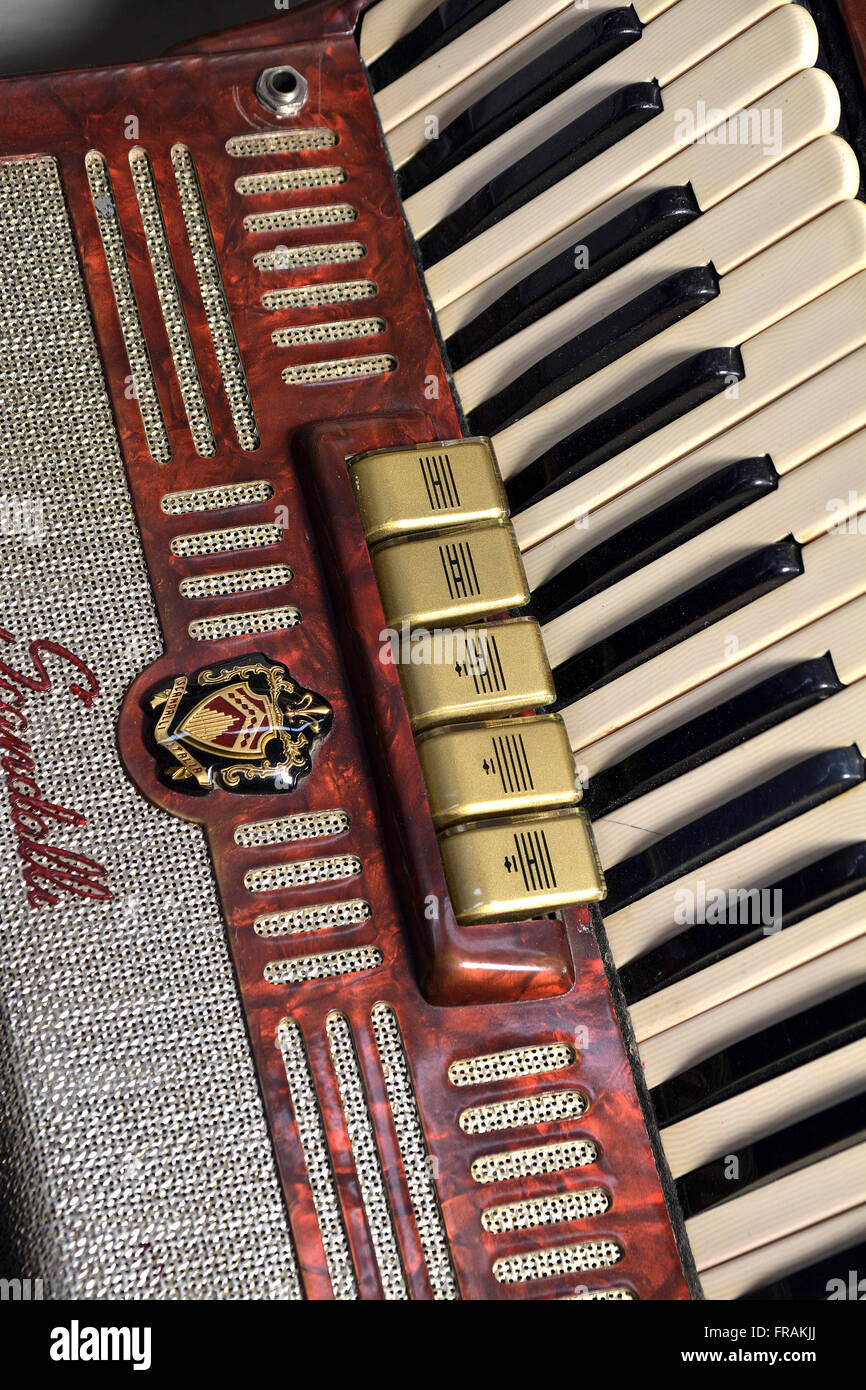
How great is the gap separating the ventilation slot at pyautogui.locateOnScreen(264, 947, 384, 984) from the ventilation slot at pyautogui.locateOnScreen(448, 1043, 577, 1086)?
124 mm

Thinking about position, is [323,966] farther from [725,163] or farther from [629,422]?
[725,163]

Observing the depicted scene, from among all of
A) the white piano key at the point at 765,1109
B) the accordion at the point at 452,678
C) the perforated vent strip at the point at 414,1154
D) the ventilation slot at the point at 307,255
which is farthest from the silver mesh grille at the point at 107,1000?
the white piano key at the point at 765,1109

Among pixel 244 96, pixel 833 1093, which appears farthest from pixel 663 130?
pixel 833 1093

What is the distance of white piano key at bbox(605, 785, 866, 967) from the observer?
4.32 ft

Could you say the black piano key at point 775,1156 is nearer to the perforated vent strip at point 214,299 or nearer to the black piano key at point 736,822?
the black piano key at point 736,822

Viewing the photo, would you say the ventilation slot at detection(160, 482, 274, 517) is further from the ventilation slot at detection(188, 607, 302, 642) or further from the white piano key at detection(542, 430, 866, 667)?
the white piano key at detection(542, 430, 866, 667)

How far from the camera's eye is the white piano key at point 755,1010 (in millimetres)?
1312

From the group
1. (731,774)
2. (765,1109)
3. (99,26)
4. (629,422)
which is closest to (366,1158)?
(765,1109)

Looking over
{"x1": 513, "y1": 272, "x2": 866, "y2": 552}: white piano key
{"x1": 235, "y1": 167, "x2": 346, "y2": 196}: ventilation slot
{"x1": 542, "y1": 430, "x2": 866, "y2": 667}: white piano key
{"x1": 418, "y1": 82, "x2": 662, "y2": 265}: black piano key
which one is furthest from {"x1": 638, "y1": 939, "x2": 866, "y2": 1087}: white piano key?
{"x1": 235, "y1": 167, "x2": 346, "y2": 196}: ventilation slot

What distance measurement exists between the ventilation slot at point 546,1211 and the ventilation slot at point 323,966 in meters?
0.25

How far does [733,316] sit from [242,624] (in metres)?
0.56

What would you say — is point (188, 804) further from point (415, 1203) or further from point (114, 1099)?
point (415, 1203)

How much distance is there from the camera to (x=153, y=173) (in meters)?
1.55

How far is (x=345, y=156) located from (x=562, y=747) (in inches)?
27.7
